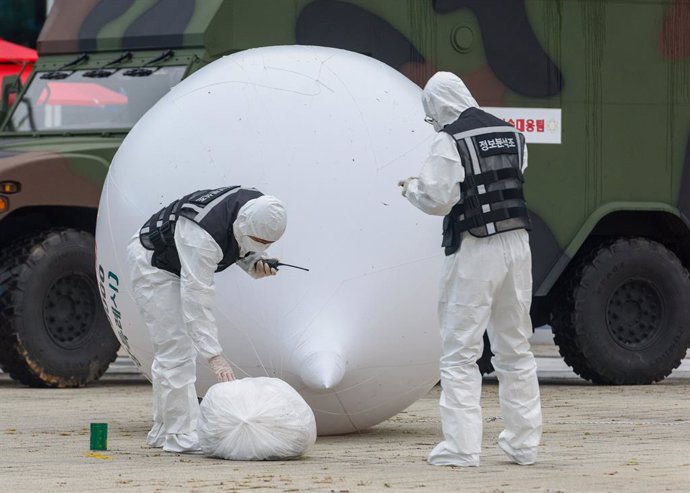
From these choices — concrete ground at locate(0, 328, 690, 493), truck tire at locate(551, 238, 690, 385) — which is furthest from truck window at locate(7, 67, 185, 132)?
truck tire at locate(551, 238, 690, 385)

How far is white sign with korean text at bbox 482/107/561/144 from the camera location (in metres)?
14.6

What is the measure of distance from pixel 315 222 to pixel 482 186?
4.08 ft

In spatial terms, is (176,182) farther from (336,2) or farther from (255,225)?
(336,2)

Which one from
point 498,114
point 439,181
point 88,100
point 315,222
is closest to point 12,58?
point 88,100

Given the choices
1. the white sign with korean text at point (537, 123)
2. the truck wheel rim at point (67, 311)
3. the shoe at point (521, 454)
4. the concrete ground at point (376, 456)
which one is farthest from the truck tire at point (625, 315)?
the shoe at point (521, 454)

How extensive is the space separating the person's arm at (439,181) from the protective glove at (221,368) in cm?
127

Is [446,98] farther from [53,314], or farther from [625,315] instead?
[625,315]

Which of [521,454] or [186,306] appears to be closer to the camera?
[521,454]

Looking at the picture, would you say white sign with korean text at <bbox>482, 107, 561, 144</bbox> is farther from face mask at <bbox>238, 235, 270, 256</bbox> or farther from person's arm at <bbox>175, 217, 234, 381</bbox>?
person's arm at <bbox>175, 217, 234, 381</bbox>

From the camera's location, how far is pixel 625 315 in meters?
14.8

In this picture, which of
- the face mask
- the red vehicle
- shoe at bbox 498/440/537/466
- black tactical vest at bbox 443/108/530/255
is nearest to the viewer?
black tactical vest at bbox 443/108/530/255

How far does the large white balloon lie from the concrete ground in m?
0.48

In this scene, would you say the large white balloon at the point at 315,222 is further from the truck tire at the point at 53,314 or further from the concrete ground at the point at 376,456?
the truck tire at the point at 53,314

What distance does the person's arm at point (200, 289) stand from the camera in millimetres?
8844
